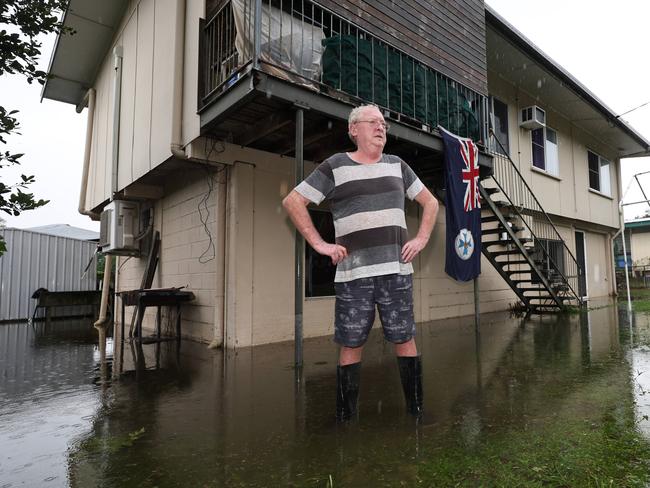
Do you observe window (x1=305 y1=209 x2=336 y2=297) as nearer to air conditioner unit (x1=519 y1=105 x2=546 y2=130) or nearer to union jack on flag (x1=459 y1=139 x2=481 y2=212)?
union jack on flag (x1=459 y1=139 x2=481 y2=212)

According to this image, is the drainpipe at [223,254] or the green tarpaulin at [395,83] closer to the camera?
the green tarpaulin at [395,83]

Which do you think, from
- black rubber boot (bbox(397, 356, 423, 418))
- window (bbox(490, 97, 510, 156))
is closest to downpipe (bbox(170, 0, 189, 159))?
black rubber boot (bbox(397, 356, 423, 418))

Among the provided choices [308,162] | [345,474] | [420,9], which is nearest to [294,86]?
[308,162]

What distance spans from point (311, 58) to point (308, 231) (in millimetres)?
3481

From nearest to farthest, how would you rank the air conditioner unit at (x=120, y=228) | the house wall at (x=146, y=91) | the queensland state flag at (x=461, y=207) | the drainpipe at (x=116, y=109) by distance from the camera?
the house wall at (x=146, y=91)
the queensland state flag at (x=461, y=207)
the air conditioner unit at (x=120, y=228)
the drainpipe at (x=116, y=109)

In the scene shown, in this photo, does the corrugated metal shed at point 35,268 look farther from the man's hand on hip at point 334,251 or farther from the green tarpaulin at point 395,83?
the man's hand on hip at point 334,251

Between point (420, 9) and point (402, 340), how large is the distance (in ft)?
21.7

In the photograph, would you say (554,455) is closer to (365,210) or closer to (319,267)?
(365,210)

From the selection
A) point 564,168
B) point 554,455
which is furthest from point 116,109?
point 564,168

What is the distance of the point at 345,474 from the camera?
189 centimetres

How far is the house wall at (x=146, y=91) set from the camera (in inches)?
227

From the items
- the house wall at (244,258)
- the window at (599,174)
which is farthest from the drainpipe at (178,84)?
the window at (599,174)

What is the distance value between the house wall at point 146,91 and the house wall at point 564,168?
7.21m

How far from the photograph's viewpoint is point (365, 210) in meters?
2.50
